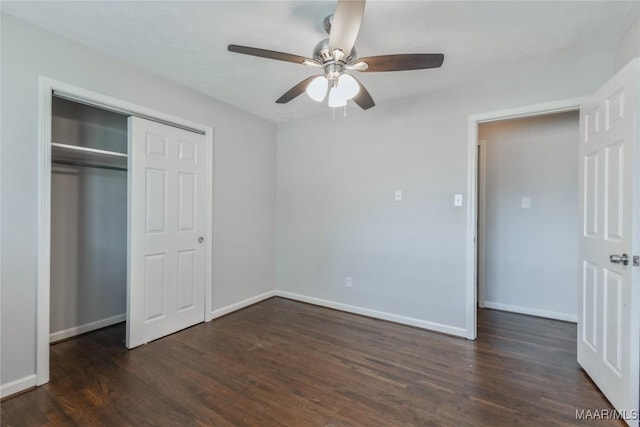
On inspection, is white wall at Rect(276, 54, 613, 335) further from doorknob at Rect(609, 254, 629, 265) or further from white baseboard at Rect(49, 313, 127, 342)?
white baseboard at Rect(49, 313, 127, 342)

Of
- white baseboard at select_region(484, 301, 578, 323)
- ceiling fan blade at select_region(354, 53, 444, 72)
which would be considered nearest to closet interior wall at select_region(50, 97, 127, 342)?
ceiling fan blade at select_region(354, 53, 444, 72)

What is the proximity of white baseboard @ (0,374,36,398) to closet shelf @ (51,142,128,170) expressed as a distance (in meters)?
1.65

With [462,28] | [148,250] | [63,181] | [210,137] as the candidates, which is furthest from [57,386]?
[462,28]

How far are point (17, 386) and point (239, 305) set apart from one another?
1916 mm

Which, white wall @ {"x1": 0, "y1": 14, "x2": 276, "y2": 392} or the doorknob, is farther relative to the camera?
white wall @ {"x1": 0, "y1": 14, "x2": 276, "y2": 392}

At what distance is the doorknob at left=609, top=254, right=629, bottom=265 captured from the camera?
164 centimetres

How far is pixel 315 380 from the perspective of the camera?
207 centimetres

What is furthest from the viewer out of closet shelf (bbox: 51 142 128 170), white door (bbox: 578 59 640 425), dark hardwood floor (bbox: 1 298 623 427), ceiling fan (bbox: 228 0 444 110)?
closet shelf (bbox: 51 142 128 170)

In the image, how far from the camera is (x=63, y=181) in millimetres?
2689

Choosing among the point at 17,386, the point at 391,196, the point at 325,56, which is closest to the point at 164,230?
the point at 17,386

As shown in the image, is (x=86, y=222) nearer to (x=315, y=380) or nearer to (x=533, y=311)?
(x=315, y=380)

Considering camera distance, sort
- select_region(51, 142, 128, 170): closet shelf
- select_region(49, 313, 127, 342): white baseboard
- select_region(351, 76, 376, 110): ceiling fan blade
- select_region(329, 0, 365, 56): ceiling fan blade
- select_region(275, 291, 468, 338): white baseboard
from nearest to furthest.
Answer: select_region(329, 0, 365, 56): ceiling fan blade → select_region(351, 76, 376, 110): ceiling fan blade → select_region(51, 142, 128, 170): closet shelf → select_region(49, 313, 127, 342): white baseboard → select_region(275, 291, 468, 338): white baseboard

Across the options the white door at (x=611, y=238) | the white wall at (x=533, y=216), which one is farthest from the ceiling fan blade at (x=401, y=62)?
the white wall at (x=533, y=216)

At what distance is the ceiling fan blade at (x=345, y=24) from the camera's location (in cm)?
129
